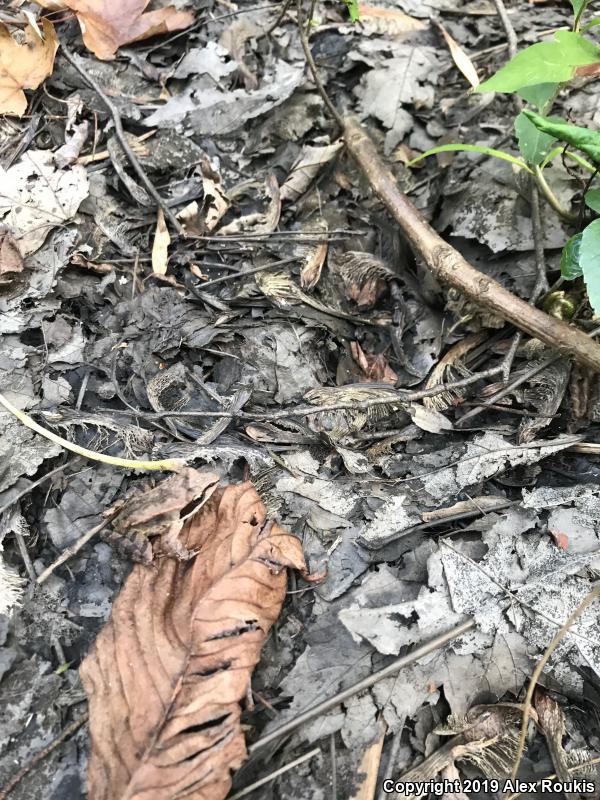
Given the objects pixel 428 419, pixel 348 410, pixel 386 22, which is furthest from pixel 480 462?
pixel 386 22

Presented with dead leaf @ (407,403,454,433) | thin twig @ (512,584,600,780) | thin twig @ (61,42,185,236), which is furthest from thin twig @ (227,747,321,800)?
thin twig @ (61,42,185,236)

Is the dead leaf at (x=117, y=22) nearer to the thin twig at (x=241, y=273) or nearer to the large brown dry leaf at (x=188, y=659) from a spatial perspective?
the thin twig at (x=241, y=273)

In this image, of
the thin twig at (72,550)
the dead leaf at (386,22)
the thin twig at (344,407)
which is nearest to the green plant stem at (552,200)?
the thin twig at (344,407)

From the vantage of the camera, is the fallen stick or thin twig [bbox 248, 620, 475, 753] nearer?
thin twig [bbox 248, 620, 475, 753]

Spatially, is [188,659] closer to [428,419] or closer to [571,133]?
[428,419]

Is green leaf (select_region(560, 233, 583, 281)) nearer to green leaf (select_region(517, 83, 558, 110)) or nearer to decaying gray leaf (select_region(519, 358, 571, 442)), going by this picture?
decaying gray leaf (select_region(519, 358, 571, 442))
